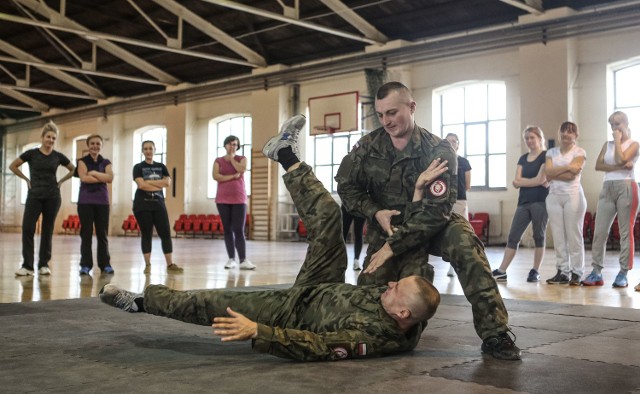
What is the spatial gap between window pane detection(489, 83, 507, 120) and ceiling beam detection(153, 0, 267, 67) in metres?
6.41

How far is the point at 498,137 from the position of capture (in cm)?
1500

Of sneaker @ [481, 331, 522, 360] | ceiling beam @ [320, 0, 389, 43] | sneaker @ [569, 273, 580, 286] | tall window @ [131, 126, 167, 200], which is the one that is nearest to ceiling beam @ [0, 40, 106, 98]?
tall window @ [131, 126, 167, 200]

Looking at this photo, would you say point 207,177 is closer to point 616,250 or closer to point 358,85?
point 358,85

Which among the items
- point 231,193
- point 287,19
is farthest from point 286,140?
point 287,19

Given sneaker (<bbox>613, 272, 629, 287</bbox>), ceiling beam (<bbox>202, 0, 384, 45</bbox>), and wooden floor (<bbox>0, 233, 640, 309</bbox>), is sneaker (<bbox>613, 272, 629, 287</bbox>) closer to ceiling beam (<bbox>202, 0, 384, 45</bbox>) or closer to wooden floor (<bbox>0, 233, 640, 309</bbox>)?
wooden floor (<bbox>0, 233, 640, 309</bbox>)

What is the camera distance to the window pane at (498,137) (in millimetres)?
14859

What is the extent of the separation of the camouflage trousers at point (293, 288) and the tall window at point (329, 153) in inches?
539

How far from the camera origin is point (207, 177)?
825 inches

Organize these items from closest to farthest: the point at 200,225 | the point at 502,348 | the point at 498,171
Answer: the point at 502,348 → the point at 498,171 → the point at 200,225

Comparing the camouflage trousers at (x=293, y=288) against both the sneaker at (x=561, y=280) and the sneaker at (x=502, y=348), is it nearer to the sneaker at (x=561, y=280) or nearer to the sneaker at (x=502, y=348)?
the sneaker at (x=502, y=348)

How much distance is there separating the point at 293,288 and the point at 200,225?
16.7 metres

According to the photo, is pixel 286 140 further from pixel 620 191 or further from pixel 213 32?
pixel 213 32

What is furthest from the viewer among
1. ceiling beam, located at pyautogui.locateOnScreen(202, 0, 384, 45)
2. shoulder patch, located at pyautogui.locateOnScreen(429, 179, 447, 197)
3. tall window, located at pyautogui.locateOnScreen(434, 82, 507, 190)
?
tall window, located at pyautogui.locateOnScreen(434, 82, 507, 190)

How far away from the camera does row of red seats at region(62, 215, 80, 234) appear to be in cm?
2377
